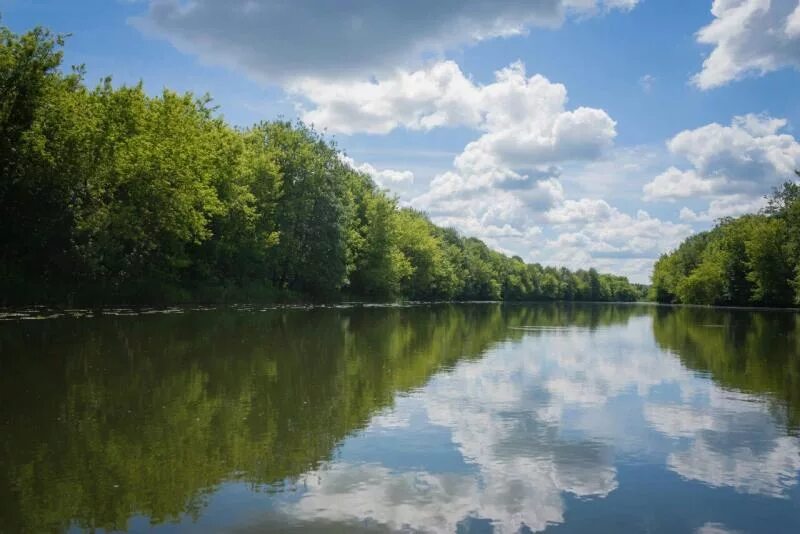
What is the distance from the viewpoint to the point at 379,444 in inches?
405

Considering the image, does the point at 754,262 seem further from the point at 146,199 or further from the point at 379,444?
the point at 379,444

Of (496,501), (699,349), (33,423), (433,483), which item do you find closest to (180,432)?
(33,423)

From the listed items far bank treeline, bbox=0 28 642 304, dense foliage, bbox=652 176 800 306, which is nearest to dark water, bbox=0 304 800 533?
far bank treeline, bbox=0 28 642 304

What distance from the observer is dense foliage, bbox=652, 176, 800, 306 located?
3720 inches

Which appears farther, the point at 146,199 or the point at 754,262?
the point at 754,262

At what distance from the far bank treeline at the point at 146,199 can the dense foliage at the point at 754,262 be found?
6233 centimetres

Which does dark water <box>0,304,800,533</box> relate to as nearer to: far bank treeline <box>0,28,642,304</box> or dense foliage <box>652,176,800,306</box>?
far bank treeline <box>0,28,642,304</box>

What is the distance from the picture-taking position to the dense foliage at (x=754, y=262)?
9449cm

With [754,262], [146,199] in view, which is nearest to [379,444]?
[146,199]

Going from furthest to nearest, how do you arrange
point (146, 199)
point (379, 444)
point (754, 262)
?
point (754, 262) < point (146, 199) < point (379, 444)

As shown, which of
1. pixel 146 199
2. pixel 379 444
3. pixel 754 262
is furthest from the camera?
pixel 754 262

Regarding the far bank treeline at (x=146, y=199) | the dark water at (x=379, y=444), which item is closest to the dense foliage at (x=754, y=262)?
the far bank treeline at (x=146, y=199)

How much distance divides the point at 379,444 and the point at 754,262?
354ft

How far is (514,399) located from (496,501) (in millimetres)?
7344
